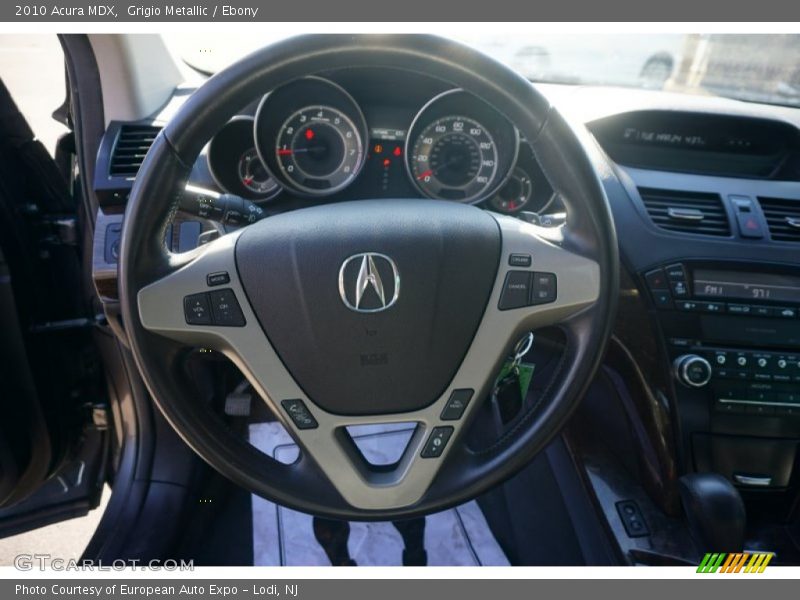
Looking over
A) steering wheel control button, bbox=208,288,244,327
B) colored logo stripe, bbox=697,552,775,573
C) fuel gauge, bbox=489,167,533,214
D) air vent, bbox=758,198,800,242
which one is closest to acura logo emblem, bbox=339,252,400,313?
steering wheel control button, bbox=208,288,244,327

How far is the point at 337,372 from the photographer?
38.0 inches

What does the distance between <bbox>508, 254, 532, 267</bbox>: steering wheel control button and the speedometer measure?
1.65 ft

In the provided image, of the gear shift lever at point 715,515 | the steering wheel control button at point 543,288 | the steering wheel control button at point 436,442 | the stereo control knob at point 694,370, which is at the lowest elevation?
→ the gear shift lever at point 715,515

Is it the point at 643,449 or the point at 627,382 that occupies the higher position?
the point at 627,382

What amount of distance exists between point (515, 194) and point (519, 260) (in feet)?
2.04

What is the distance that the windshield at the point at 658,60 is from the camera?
62.0 inches

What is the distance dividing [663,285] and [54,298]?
173 cm

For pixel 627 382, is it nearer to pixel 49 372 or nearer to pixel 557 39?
pixel 557 39

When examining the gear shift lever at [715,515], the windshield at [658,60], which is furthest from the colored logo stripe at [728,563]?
the windshield at [658,60]

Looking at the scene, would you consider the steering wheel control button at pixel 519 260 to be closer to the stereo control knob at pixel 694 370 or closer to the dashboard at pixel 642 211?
the dashboard at pixel 642 211

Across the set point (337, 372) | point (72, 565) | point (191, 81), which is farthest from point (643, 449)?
point (191, 81)

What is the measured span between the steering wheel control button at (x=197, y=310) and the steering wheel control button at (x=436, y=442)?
1.41 ft
